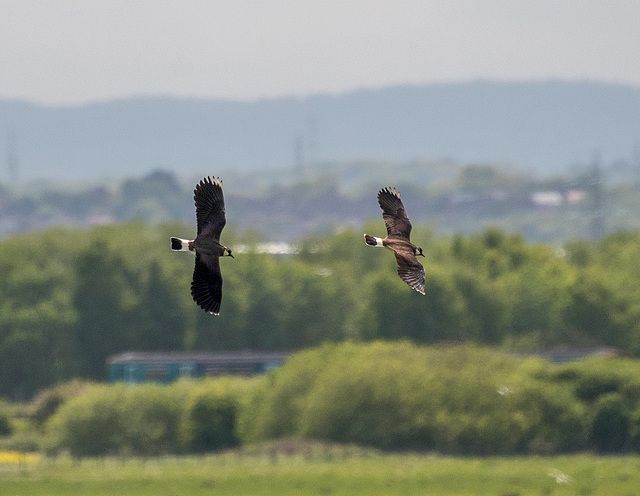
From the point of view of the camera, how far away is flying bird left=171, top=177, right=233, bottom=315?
53.5ft

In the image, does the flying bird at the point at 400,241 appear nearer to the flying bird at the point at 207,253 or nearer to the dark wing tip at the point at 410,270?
the dark wing tip at the point at 410,270

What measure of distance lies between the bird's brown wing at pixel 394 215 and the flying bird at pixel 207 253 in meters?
1.94

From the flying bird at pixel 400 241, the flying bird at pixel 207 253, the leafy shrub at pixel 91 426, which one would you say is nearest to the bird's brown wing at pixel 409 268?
the flying bird at pixel 400 241

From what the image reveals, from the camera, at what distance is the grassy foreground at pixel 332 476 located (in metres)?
108

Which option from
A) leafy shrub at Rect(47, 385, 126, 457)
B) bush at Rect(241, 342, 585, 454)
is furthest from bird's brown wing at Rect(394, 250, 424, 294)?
leafy shrub at Rect(47, 385, 126, 457)

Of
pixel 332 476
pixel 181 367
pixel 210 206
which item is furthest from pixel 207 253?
pixel 181 367

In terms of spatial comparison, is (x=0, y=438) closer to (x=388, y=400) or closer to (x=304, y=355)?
(x=304, y=355)

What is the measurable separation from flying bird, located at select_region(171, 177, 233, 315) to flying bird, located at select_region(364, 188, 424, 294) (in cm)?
166

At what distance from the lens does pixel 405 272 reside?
16.9m

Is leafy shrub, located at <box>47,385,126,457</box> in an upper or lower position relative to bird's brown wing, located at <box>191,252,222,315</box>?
lower

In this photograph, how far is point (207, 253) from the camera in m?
16.3

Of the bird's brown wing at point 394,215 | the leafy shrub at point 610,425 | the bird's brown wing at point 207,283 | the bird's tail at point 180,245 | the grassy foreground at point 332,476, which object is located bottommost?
the grassy foreground at point 332,476

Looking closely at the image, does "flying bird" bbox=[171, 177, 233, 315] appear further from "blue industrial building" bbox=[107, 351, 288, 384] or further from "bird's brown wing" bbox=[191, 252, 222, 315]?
"blue industrial building" bbox=[107, 351, 288, 384]

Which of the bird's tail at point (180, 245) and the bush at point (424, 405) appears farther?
the bush at point (424, 405)
